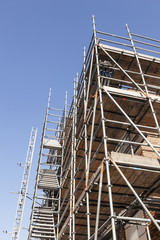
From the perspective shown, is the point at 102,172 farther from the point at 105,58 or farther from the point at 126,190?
the point at 105,58

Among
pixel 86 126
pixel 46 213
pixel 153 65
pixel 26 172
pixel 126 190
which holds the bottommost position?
pixel 126 190

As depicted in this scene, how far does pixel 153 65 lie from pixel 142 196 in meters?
6.08

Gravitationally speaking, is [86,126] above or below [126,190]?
above

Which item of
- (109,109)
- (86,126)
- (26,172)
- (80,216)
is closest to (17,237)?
(26,172)

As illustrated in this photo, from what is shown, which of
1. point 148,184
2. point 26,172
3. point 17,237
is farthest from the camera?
point 26,172

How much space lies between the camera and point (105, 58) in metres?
10.4

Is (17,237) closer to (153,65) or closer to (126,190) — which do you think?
(126,190)

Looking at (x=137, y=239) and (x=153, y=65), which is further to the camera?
(x=153, y=65)

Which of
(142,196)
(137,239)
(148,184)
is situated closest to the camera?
(148,184)

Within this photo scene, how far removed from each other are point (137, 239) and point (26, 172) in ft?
62.0

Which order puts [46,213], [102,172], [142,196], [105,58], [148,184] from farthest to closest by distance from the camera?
1. [46,213]
2. [105,58]
3. [142,196]
4. [148,184]
5. [102,172]

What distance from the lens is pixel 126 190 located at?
23.3 feet

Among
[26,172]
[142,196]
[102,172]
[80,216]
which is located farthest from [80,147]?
[26,172]

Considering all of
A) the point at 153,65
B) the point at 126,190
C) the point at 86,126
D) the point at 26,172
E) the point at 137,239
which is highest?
the point at 26,172
